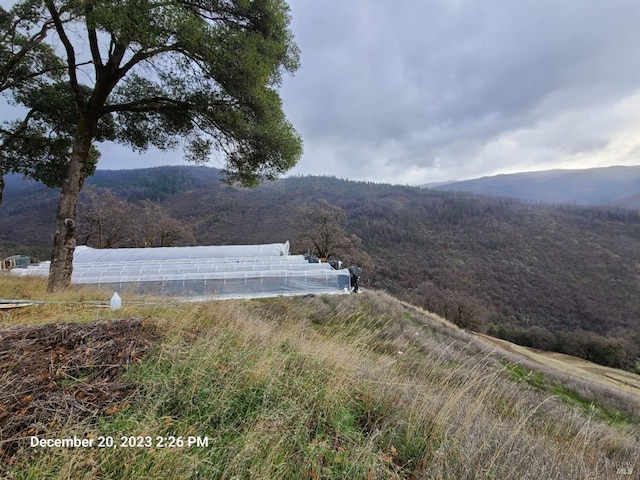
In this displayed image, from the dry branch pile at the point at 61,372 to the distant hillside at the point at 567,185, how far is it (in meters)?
151

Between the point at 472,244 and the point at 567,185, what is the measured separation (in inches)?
6550

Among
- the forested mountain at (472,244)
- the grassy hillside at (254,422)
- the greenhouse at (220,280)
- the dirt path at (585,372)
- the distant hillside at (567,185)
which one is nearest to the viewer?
the grassy hillside at (254,422)

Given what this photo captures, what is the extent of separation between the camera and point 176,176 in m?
80.5

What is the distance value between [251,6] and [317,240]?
1793 cm

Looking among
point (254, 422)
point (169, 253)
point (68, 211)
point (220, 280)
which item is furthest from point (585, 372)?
point (169, 253)

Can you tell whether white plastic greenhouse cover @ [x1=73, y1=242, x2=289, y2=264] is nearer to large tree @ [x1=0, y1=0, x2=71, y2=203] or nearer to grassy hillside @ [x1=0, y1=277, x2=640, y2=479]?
large tree @ [x1=0, y1=0, x2=71, y2=203]

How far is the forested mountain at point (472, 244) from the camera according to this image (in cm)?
3003

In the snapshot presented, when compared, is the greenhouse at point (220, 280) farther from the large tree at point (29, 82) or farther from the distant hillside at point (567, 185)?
the distant hillside at point (567, 185)

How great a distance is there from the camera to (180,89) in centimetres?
514

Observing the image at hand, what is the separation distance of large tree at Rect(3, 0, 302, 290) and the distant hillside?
147m

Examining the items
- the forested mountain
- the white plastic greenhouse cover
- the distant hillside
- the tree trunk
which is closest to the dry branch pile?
the tree trunk

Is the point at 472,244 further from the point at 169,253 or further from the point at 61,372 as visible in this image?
the point at 61,372

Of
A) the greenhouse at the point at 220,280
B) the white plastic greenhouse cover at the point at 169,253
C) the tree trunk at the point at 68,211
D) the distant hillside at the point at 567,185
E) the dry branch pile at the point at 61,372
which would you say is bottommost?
the greenhouse at the point at 220,280

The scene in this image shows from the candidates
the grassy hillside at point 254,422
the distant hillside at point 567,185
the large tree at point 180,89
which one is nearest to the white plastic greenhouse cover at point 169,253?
the large tree at point 180,89
